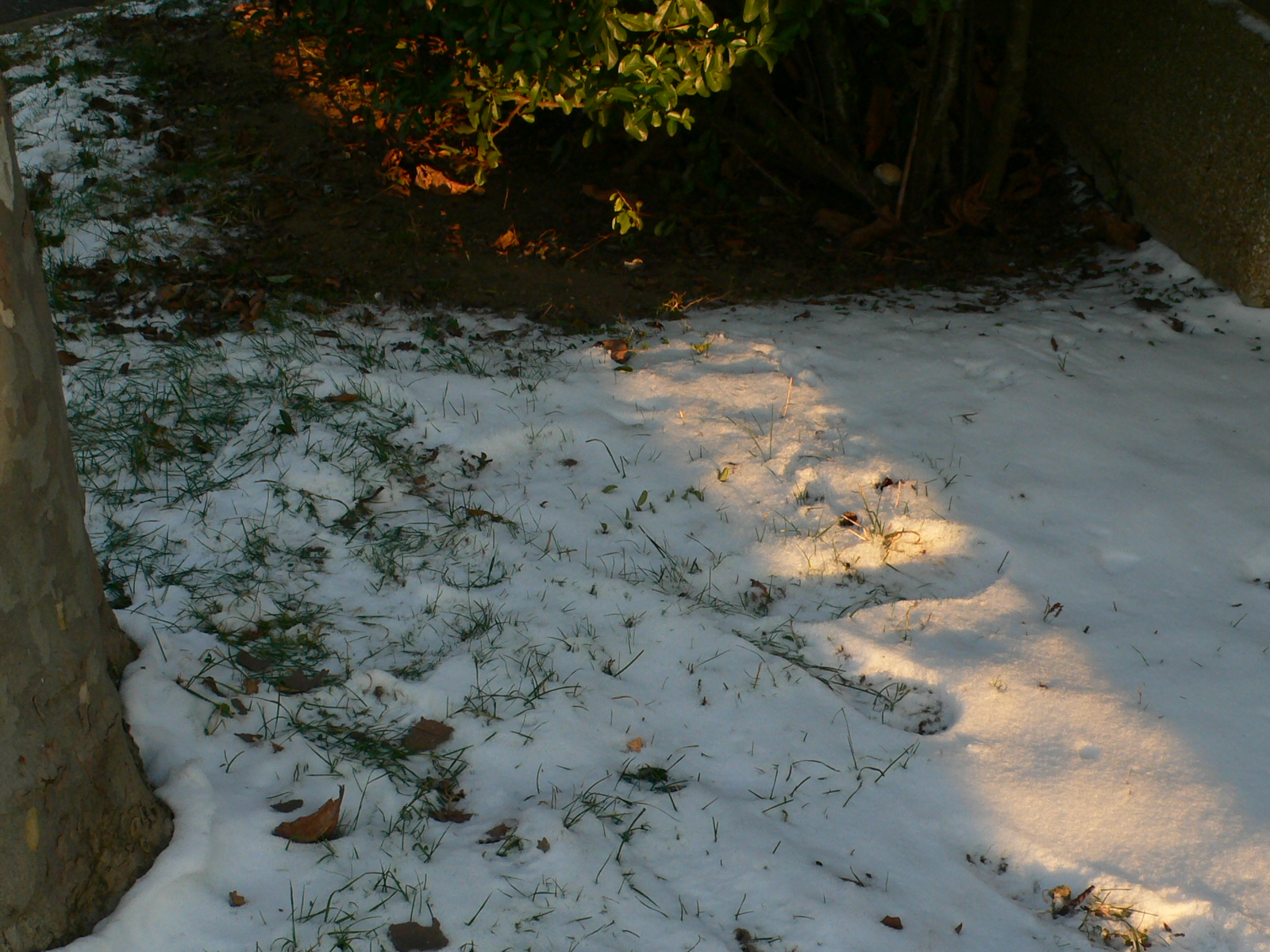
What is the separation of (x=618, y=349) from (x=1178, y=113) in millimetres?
3230

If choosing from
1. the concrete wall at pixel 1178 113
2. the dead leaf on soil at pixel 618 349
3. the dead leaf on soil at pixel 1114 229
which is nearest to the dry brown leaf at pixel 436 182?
the dead leaf on soil at pixel 618 349

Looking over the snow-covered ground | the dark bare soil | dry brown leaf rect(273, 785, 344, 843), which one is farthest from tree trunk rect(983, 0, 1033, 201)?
dry brown leaf rect(273, 785, 344, 843)

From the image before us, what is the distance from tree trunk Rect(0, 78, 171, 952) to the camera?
1.49m

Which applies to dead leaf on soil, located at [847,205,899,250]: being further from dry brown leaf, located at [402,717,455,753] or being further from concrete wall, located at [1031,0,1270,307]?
dry brown leaf, located at [402,717,455,753]

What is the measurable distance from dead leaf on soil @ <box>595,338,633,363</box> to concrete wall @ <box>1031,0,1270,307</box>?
2.98 meters

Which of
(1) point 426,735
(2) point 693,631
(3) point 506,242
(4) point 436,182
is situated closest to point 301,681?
(1) point 426,735

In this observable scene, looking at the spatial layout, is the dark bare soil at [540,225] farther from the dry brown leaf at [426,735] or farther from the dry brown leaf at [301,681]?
the dry brown leaf at [426,735]

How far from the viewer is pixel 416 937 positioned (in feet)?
6.16

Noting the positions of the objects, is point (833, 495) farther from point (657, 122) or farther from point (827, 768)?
point (657, 122)

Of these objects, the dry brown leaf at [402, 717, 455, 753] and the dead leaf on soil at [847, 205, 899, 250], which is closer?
the dry brown leaf at [402, 717, 455, 753]

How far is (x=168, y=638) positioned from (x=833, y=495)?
208 centimetres

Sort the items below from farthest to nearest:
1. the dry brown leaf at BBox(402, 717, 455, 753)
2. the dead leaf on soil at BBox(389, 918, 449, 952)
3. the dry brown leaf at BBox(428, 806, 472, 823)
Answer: the dry brown leaf at BBox(402, 717, 455, 753)
the dry brown leaf at BBox(428, 806, 472, 823)
the dead leaf on soil at BBox(389, 918, 449, 952)

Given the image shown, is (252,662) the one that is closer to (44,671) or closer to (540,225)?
(44,671)

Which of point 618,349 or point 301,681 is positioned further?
point 618,349
